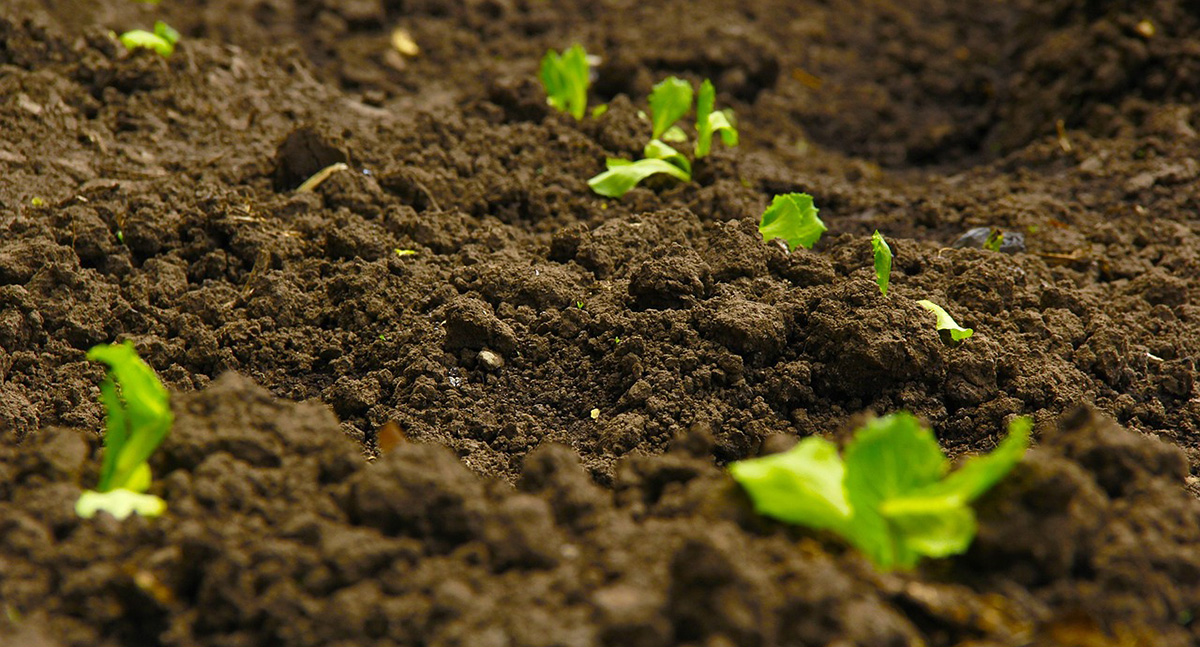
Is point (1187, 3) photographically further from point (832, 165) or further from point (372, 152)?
point (372, 152)

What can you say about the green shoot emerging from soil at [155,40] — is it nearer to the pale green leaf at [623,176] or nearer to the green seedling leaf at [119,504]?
the pale green leaf at [623,176]

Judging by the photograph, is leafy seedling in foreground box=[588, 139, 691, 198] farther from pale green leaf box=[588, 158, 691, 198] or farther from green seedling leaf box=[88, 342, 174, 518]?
green seedling leaf box=[88, 342, 174, 518]

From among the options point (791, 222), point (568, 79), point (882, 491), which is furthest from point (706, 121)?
point (882, 491)

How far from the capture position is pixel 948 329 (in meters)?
2.62

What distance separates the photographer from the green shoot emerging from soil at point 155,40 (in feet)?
12.3

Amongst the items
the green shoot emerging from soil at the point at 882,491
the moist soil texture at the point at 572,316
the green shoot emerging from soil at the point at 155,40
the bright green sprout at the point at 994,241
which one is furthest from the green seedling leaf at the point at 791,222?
the green shoot emerging from soil at the point at 155,40

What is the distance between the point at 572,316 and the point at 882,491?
125cm

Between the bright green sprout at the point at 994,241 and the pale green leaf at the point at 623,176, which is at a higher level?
the pale green leaf at the point at 623,176

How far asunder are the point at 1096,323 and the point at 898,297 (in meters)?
0.66

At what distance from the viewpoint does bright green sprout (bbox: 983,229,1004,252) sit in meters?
3.20

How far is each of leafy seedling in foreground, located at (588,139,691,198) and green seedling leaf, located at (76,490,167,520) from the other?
1.93m

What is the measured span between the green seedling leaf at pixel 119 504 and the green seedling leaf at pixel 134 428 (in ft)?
0.15

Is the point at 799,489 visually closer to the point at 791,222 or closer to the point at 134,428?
the point at 134,428

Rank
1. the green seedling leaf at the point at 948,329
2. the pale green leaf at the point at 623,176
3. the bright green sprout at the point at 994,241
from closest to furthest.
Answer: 1. the green seedling leaf at the point at 948,329
2. the bright green sprout at the point at 994,241
3. the pale green leaf at the point at 623,176
